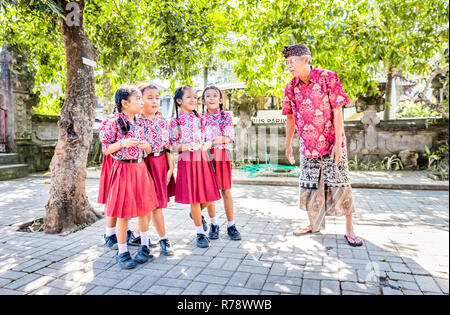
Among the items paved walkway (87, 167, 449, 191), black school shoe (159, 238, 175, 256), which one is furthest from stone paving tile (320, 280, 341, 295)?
paved walkway (87, 167, 449, 191)

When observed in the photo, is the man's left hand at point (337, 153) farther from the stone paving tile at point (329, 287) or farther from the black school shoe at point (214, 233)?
the black school shoe at point (214, 233)

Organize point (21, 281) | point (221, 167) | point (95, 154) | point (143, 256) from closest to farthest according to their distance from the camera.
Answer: point (21, 281) → point (143, 256) → point (221, 167) → point (95, 154)

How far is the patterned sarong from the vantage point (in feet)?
12.1

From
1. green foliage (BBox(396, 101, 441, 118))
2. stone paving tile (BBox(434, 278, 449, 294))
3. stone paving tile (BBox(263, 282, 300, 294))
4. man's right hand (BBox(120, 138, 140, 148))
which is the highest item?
green foliage (BBox(396, 101, 441, 118))

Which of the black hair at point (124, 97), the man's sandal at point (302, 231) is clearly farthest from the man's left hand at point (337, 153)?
the black hair at point (124, 97)

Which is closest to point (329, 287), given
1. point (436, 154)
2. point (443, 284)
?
point (443, 284)

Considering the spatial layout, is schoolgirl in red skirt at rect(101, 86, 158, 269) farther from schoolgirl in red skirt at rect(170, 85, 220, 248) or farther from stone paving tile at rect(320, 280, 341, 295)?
stone paving tile at rect(320, 280, 341, 295)

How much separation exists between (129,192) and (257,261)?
1.45 m

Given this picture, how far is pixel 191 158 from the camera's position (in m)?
3.68

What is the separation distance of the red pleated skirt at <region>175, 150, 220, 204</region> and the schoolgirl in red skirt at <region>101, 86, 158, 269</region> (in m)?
0.48

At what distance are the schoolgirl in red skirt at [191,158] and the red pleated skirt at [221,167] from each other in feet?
0.48

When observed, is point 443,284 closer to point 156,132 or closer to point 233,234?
point 233,234

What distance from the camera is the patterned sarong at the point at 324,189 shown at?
368 centimetres

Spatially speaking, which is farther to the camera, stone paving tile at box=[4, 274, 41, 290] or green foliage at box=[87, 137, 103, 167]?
green foliage at box=[87, 137, 103, 167]
